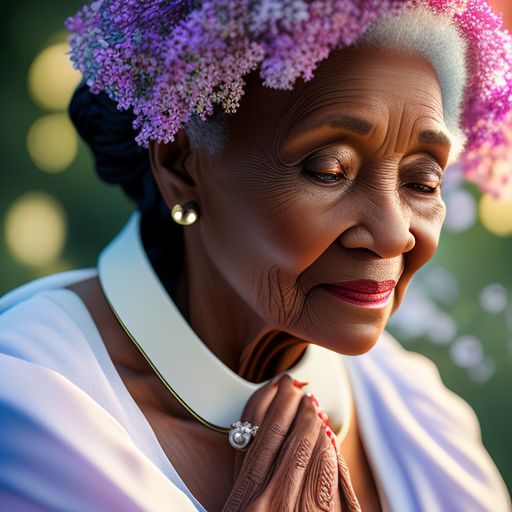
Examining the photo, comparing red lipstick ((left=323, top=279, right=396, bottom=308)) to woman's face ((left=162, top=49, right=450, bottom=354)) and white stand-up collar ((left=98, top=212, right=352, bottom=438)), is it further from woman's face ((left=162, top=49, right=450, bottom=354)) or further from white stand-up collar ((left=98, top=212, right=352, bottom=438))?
white stand-up collar ((left=98, top=212, right=352, bottom=438))

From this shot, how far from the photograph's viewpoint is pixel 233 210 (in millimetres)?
1353

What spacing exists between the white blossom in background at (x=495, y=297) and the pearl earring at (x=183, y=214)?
1.90 metres

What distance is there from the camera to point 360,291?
1.32 m

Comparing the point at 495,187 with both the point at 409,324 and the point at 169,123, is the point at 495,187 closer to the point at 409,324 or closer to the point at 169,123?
the point at 169,123

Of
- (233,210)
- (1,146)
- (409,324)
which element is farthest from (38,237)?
(233,210)

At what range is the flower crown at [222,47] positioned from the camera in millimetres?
1089

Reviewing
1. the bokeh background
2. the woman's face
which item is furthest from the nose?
the bokeh background

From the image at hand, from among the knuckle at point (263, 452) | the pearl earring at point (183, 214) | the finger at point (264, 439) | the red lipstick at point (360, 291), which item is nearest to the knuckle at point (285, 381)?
the finger at point (264, 439)

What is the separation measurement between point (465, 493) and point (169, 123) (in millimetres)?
951

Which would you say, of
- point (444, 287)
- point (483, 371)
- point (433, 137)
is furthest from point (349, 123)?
point (483, 371)

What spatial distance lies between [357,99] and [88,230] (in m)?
1.83

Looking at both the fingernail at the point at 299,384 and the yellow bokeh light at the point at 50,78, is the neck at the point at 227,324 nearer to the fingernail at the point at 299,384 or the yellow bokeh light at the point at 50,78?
the fingernail at the point at 299,384

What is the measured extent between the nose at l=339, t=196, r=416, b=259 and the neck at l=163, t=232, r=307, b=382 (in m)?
0.29

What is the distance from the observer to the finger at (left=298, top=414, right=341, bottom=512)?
130cm
